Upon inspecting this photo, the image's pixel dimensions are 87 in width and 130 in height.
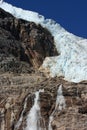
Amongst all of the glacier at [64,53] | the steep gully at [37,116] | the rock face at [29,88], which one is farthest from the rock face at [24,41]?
the steep gully at [37,116]

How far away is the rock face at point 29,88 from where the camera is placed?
59.2 metres

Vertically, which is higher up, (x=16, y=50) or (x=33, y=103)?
(x=16, y=50)

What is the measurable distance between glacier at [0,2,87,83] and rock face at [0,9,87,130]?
1993 millimetres

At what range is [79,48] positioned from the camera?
82750mm

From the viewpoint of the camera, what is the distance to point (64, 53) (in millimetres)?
81812

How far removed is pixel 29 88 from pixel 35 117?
3.91 metres

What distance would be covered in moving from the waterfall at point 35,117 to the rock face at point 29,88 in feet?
1.23

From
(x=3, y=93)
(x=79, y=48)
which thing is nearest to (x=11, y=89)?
(x=3, y=93)

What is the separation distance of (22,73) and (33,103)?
1261 cm

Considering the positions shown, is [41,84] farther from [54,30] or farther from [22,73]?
[54,30]

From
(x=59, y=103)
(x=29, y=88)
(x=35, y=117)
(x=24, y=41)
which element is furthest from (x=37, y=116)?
(x=24, y=41)

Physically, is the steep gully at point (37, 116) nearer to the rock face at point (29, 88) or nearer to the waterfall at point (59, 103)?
the waterfall at point (59, 103)

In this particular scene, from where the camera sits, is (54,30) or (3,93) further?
(54,30)

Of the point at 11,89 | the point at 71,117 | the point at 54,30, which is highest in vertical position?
the point at 54,30
